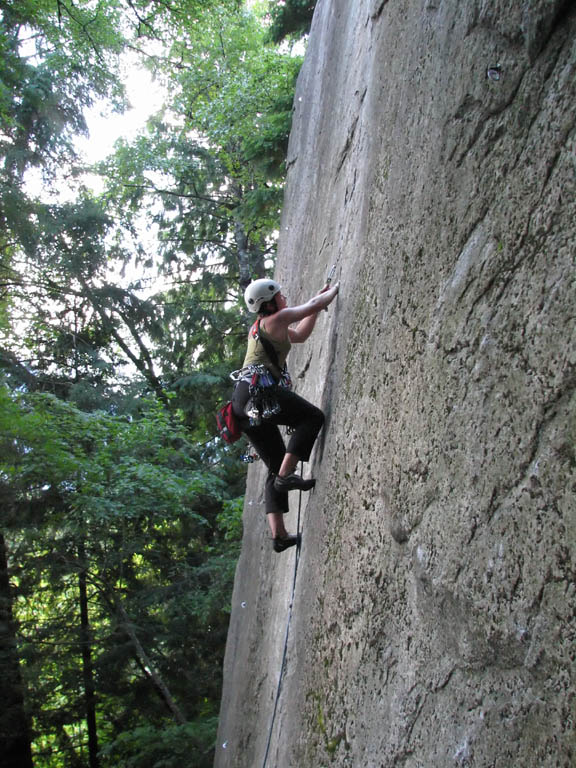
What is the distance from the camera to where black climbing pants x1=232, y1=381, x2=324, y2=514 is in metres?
4.21

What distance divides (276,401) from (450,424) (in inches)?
79.4

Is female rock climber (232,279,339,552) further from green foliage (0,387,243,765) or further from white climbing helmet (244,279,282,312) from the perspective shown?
green foliage (0,387,243,765)

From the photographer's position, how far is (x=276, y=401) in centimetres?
433

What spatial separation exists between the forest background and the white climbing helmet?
563 centimetres

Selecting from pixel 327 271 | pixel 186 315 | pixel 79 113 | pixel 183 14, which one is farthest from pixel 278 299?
pixel 79 113

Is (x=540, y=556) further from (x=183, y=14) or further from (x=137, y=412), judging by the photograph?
(x=137, y=412)

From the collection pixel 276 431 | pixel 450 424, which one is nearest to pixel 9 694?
pixel 276 431

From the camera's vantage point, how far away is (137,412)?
48.2ft

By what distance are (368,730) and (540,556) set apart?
1309 mm

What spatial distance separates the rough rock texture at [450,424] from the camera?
1.92 meters

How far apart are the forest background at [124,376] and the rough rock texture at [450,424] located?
640cm

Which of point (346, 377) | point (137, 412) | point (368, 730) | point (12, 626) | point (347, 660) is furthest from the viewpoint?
point (137, 412)

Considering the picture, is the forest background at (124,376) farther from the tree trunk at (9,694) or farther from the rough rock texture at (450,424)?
the rough rock texture at (450,424)

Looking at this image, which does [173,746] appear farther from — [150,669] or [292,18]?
[292,18]
